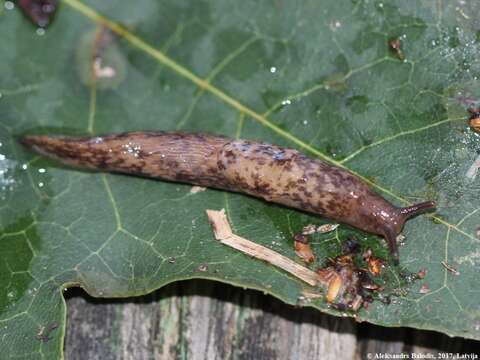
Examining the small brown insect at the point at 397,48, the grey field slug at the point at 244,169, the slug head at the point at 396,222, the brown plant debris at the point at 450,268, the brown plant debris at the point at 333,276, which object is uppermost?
the small brown insect at the point at 397,48

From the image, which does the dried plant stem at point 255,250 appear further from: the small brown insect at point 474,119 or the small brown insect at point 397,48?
the small brown insect at point 397,48

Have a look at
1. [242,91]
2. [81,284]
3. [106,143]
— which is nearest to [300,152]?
[242,91]

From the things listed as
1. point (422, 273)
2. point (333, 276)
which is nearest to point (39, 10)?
point (333, 276)

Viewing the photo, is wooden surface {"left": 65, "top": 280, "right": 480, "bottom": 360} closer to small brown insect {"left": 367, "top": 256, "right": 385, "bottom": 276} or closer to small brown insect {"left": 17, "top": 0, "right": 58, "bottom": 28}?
small brown insect {"left": 367, "top": 256, "right": 385, "bottom": 276}

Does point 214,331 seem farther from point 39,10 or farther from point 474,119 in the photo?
point 39,10

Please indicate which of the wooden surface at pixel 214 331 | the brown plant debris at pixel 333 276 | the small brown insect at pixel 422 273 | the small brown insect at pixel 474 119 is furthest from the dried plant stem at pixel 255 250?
the small brown insect at pixel 474 119

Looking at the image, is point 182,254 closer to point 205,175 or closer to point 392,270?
point 205,175

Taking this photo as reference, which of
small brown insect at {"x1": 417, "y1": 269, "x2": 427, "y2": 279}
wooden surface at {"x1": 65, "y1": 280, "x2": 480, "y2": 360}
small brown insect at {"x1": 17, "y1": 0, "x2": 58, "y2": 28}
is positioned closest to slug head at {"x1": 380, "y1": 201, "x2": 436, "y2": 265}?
small brown insect at {"x1": 417, "y1": 269, "x2": 427, "y2": 279}
